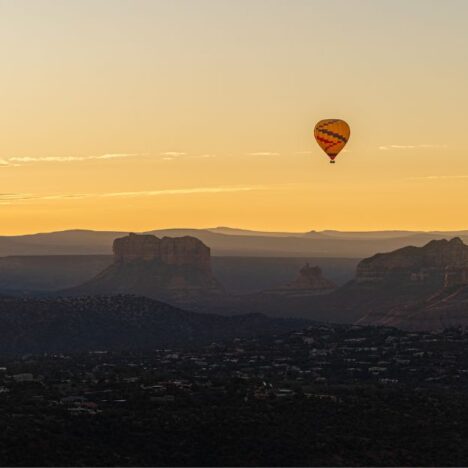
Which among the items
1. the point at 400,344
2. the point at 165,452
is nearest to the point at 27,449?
the point at 165,452

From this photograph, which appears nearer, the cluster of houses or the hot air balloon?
the cluster of houses

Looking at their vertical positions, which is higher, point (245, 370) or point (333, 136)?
point (333, 136)

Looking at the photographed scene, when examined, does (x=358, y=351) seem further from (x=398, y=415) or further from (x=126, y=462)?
(x=126, y=462)

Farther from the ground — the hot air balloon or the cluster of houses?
the hot air balloon

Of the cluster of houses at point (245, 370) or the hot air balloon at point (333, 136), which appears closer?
the cluster of houses at point (245, 370)

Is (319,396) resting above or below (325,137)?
below

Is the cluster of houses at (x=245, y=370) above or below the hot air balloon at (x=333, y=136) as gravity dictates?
below

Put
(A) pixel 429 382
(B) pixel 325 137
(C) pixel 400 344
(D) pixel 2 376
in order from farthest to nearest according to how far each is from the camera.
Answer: (C) pixel 400 344, (B) pixel 325 137, (A) pixel 429 382, (D) pixel 2 376

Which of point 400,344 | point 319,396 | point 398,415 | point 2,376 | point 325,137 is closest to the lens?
point 398,415
